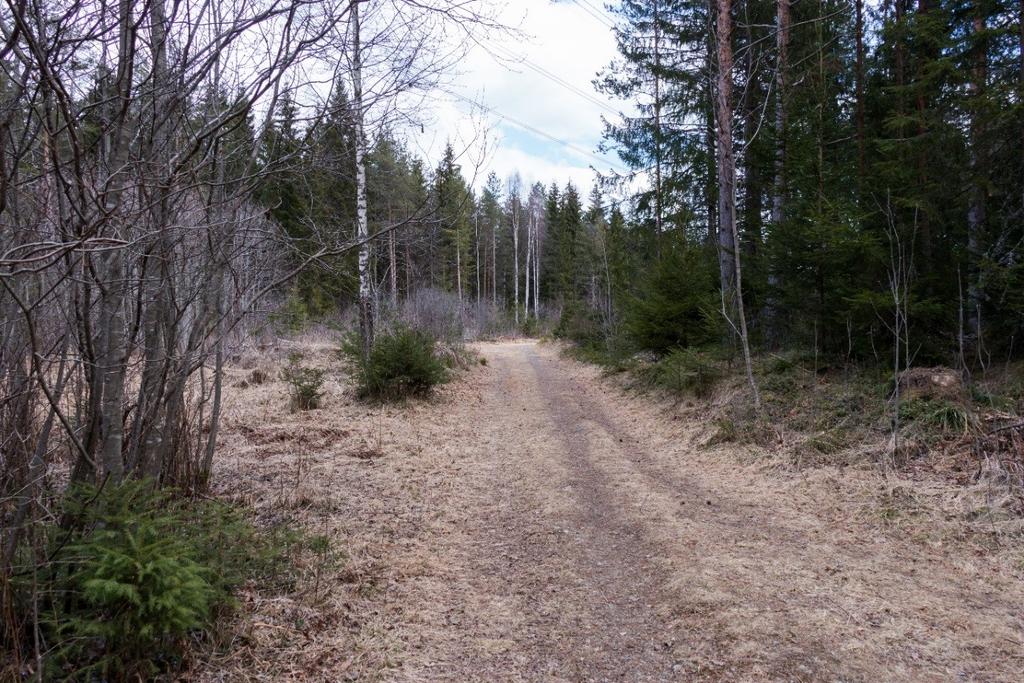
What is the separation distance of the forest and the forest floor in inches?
1.6

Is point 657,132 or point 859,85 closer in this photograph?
point 859,85

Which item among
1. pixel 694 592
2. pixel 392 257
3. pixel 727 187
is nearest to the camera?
pixel 694 592

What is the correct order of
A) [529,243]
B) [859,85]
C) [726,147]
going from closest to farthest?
[726,147] < [859,85] < [529,243]

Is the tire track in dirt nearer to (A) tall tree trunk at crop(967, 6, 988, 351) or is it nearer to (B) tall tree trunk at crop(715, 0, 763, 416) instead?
(B) tall tree trunk at crop(715, 0, 763, 416)

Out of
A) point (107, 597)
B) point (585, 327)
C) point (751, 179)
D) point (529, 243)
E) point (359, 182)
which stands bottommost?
point (107, 597)

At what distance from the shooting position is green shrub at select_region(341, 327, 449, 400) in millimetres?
11039

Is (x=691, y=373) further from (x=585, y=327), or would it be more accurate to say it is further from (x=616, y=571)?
(x=585, y=327)

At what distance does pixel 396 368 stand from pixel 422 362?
50 cm

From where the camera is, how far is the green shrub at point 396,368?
36.2 ft

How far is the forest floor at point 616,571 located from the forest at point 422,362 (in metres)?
0.04

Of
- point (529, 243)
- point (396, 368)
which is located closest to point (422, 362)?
point (396, 368)

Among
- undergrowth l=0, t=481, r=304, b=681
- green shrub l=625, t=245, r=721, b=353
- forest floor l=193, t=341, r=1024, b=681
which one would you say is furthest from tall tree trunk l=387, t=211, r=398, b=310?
green shrub l=625, t=245, r=721, b=353

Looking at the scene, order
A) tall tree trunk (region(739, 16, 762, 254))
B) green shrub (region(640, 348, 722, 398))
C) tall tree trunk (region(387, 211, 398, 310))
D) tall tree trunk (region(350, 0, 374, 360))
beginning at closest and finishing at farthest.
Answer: tall tree trunk (region(350, 0, 374, 360)), tall tree trunk (region(387, 211, 398, 310)), green shrub (region(640, 348, 722, 398)), tall tree trunk (region(739, 16, 762, 254))

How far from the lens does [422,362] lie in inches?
442
